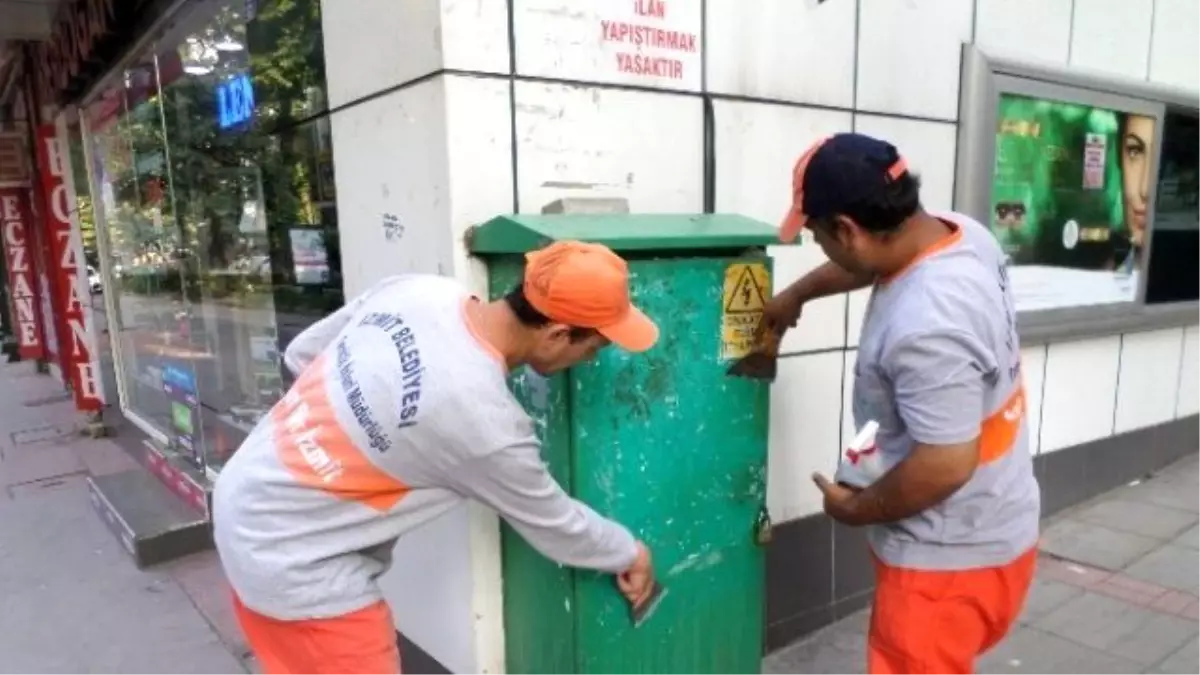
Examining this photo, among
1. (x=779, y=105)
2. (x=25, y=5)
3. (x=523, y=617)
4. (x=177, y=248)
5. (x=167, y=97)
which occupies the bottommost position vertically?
(x=523, y=617)

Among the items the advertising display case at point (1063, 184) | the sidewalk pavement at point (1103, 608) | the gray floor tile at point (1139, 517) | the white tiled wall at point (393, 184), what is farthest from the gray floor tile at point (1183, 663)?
the white tiled wall at point (393, 184)

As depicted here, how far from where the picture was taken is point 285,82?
2.91m

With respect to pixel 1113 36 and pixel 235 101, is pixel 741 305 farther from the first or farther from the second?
pixel 1113 36

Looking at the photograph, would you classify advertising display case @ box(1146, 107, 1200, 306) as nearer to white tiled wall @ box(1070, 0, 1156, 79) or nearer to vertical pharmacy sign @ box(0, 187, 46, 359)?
white tiled wall @ box(1070, 0, 1156, 79)

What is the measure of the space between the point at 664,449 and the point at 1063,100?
3.07 metres

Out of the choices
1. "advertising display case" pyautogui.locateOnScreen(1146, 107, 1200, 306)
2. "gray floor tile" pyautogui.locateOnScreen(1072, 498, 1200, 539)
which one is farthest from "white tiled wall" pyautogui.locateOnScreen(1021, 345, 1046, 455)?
"advertising display case" pyautogui.locateOnScreen(1146, 107, 1200, 306)

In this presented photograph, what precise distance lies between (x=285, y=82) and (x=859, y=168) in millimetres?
2213

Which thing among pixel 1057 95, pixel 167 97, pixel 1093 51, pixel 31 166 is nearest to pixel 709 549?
pixel 1057 95

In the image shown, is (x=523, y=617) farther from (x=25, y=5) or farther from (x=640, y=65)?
(x=25, y=5)

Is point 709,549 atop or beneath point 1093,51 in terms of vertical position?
beneath

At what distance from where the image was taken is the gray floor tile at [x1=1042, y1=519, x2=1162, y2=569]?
378 cm

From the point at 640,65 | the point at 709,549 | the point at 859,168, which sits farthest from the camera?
the point at 640,65

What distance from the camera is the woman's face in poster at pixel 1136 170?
13.9 feet

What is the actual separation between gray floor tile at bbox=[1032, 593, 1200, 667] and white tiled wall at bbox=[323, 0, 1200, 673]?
1.17 metres
